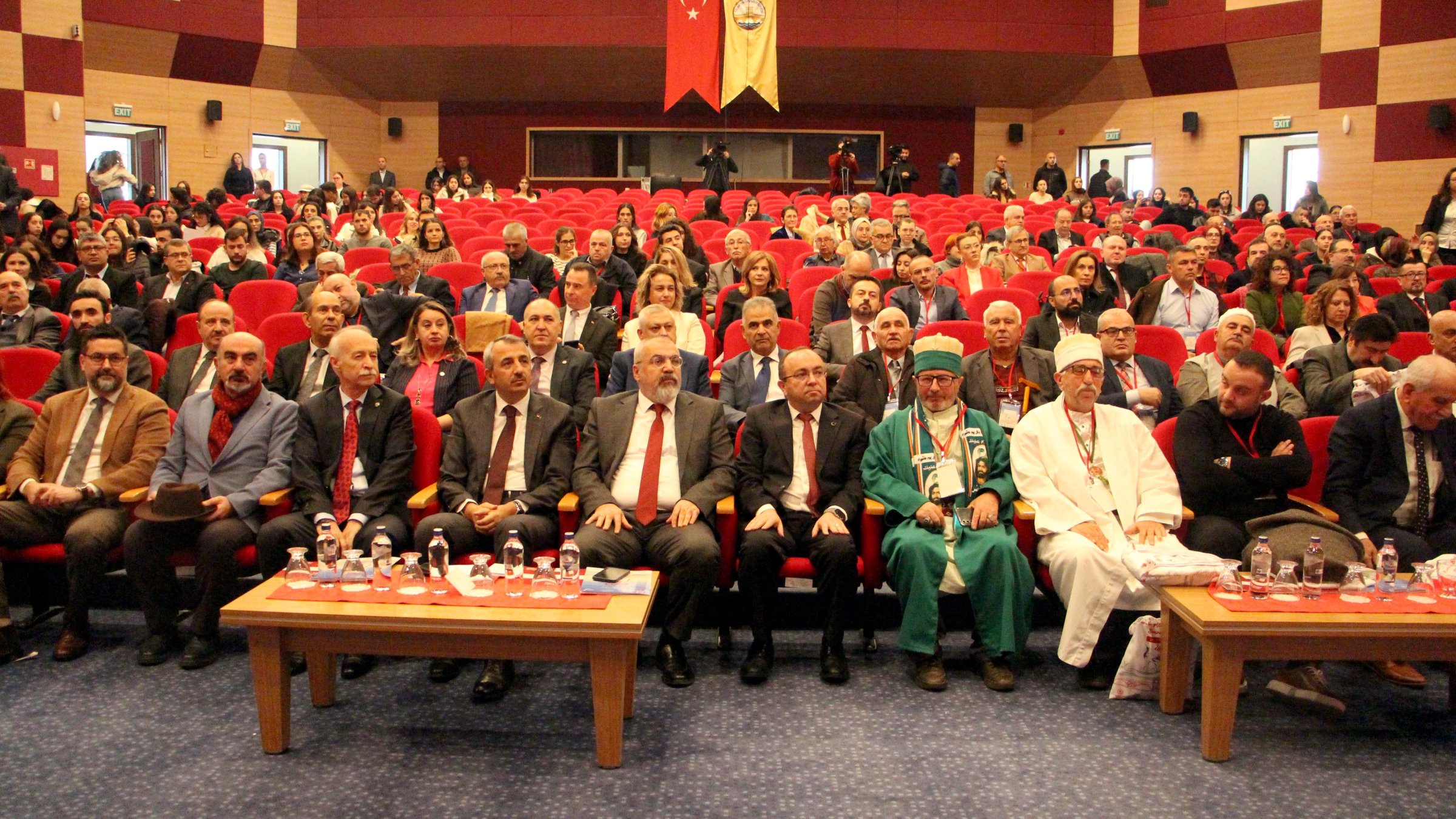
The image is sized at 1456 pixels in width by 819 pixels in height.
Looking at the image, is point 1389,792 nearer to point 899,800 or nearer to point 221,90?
point 899,800

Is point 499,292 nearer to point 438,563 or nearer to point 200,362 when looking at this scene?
point 200,362

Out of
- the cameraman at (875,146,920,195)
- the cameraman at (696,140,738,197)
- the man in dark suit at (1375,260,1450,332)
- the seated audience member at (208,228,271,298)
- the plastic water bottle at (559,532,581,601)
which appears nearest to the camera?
the plastic water bottle at (559,532,581,601)

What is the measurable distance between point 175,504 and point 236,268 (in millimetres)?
3391

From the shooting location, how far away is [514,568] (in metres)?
2.98

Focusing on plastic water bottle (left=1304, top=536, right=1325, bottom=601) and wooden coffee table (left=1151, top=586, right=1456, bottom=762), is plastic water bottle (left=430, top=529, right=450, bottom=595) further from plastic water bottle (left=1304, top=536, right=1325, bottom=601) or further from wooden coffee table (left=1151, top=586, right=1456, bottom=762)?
plastic water bottle (left=1304, top=536, right=1325, bottom=601)

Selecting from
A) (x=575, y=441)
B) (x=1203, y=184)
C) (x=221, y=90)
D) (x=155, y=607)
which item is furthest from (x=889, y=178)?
(x=155, y=607)

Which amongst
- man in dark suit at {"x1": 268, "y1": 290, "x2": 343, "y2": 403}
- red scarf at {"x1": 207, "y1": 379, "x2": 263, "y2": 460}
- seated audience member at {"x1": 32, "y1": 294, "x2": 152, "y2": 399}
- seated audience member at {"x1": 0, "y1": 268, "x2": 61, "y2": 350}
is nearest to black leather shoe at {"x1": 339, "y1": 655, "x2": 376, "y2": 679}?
red scarf at {"x1": 207, "y1": 379, "x2": 263, "y2": 460}

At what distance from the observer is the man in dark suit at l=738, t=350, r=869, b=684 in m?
3.39

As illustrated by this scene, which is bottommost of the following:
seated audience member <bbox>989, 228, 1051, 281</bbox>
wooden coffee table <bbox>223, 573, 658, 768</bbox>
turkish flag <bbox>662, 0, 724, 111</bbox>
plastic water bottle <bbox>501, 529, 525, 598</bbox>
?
wooden coffee table <bbox>223, 573, 658, 768</bbox>

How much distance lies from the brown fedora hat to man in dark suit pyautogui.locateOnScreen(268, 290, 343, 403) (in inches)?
40.3

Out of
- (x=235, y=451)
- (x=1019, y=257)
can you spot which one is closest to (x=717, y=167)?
(x=1019, y=257)

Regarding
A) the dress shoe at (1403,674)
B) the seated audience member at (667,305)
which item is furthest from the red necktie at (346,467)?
the dress shoe at (1403,674)

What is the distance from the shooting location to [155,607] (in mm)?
3480

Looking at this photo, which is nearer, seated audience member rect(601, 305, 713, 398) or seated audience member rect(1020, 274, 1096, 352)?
seated audience member rect(601, 305, 713, 398)
